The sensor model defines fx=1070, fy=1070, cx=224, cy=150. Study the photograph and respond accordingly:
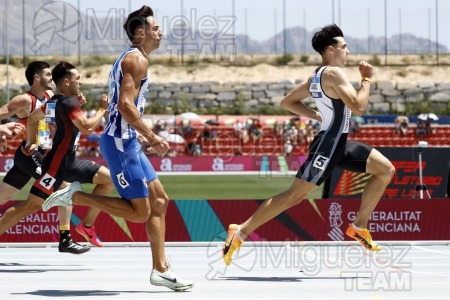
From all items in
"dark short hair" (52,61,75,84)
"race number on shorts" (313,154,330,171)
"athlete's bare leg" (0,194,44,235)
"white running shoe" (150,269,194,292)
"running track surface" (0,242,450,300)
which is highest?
"dark short hair" (52,61,75,84)

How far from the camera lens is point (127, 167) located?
8.20 m

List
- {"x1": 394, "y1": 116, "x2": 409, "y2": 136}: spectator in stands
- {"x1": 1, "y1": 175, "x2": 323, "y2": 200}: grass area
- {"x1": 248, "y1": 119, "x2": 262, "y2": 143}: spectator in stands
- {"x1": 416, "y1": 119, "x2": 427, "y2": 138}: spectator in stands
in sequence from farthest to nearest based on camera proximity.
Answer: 1. {"x1": 394, "y1": 116, "x2": 409, "y2": 136}: spectator in stands
2. {"x1": 416, "y1": 119, "x2": 427, "y2": 138}: spectator in stands
3. {"x1": 248, "y1": 119, "x2": 262, "y2": 143}: spectator in stands
4. {"x1": 1, "y1": 175, "x2": 323, "y2": 200}: grass area

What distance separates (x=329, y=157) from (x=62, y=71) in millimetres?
2708

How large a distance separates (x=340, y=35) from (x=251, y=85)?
180 ft

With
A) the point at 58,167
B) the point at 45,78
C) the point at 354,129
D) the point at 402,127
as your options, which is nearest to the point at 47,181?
the point at 58,167

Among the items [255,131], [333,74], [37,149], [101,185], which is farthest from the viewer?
[255,131]

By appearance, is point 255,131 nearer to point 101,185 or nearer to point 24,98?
point 24,98

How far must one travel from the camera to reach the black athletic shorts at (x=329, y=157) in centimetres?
936

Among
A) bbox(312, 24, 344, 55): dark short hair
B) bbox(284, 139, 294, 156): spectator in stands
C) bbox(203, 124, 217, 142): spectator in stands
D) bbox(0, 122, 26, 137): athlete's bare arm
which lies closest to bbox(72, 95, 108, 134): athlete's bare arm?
bbox(0, 122, 26, 137): athlete's bare arm

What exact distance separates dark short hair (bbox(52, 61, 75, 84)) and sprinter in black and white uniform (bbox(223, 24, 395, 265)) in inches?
86.1

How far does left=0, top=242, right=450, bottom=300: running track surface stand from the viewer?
8.28m

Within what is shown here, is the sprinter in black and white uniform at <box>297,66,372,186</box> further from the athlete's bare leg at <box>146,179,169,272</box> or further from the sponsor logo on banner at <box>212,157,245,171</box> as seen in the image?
the sponsor logo on banner at <box>212,157,245,171</box>

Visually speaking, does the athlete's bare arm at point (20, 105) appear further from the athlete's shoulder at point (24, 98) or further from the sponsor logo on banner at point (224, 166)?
the sponsor logo on banner at point (224, 166)

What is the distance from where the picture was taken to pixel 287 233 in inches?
511
